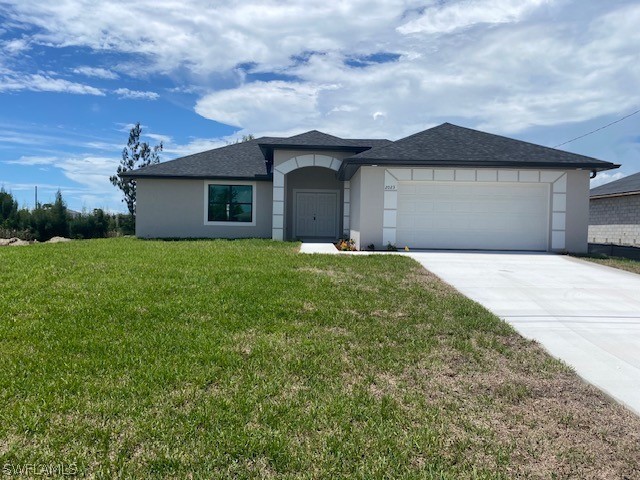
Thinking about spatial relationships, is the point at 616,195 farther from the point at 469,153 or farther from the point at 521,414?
the point at 521,414

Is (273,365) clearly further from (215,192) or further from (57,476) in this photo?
(215,192)

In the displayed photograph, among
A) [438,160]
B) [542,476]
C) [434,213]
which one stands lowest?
[542,476]

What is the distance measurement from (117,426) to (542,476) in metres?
2.81

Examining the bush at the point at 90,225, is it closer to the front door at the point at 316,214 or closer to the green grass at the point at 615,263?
the front door at the point at 316,214

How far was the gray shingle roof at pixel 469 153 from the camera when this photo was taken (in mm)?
13273

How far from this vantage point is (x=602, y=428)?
3.11m

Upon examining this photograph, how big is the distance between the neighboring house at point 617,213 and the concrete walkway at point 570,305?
30.2 ft

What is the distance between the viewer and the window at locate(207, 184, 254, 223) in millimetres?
18703

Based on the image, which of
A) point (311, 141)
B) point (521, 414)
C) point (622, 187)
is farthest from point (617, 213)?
point (521, 414)

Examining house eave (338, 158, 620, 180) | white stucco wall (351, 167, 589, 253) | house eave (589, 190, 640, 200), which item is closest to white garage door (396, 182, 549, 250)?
white stucco wall (351, 167, 589, 253)

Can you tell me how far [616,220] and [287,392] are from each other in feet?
70.0

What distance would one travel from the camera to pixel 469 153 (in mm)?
13820

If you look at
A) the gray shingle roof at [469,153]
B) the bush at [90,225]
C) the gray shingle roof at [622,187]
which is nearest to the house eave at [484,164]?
the gray shingle roof at [469,153]

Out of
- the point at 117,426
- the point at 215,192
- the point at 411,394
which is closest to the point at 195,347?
the point at 117,426
